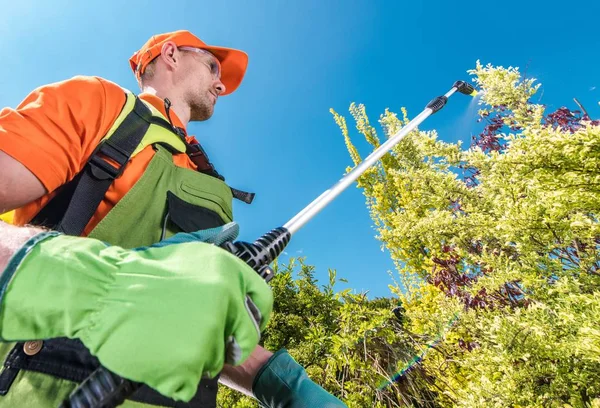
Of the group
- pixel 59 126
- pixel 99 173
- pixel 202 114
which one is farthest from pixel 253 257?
pixel 202 114

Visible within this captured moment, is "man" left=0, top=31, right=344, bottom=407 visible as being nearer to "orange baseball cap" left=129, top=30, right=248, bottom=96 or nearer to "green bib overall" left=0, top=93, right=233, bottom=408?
"green bib overall" left=0, top=93, right=233, bottom=408

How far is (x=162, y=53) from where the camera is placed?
2506 millimetres

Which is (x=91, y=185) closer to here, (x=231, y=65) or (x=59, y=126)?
(x=59, y=126)

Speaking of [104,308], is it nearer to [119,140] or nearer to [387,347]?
[119,140]

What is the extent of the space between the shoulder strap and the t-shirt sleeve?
0.15 feet

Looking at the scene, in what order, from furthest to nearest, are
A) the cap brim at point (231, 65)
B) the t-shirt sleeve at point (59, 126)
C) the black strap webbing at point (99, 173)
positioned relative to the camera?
the cap brim at point (231, 65)
the black strap webbing at point (99, 173)
the t-shirt sleeve at point (59, 126)

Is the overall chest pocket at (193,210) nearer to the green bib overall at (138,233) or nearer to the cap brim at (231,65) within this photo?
the green bib overall at (138,233)

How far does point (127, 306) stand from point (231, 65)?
2.96 metres

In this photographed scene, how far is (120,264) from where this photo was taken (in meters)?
0.68

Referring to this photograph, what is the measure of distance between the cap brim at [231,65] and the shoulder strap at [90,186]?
174cm

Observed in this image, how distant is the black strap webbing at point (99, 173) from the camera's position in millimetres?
1242

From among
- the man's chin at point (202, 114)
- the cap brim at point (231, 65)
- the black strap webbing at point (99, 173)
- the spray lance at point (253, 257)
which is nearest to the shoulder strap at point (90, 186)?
the black strap webbing at point (99, 173)

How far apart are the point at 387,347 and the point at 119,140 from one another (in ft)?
16.6

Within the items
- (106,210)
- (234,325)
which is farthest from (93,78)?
(234,325)
